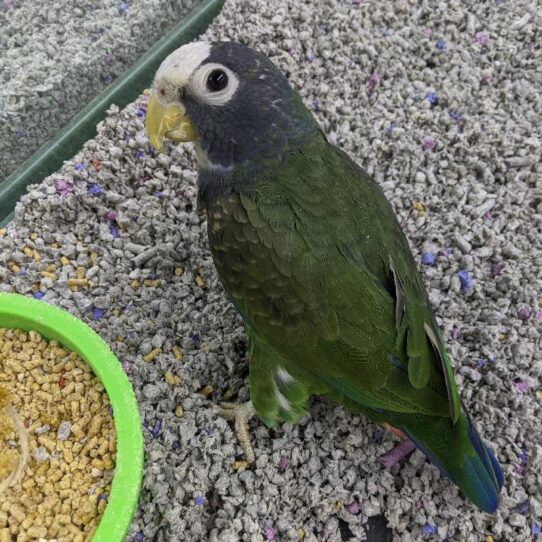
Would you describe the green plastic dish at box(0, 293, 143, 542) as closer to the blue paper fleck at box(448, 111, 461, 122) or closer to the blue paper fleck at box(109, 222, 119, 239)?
the blue paper fleck at box(109, 222, 119, 239)

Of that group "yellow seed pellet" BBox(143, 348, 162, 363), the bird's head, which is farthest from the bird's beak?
"yellow seed pellet" BBox(143, 348, 162, 363)

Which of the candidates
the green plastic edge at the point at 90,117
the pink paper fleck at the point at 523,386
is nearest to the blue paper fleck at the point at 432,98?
the green plastic edge at the point at 90,117

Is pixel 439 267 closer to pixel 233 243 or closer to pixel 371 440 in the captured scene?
pixel 371 440

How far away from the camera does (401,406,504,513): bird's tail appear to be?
1323 mm

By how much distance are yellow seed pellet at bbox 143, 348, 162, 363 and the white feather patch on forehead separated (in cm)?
73

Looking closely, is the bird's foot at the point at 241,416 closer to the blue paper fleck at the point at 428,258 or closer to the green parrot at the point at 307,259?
the green parrot at the point at 307,259

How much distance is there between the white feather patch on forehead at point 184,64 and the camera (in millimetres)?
1263

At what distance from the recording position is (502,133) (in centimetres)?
206

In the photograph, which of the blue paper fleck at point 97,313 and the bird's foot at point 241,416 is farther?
the blue paper fleck at point 97,313

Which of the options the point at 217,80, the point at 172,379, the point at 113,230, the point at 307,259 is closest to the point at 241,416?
the point at 172,379

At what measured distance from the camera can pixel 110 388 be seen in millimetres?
1262

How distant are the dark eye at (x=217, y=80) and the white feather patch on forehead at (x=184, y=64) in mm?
39

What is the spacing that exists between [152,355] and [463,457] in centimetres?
85

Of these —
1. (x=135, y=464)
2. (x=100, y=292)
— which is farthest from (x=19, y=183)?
(x=135, y=464)
